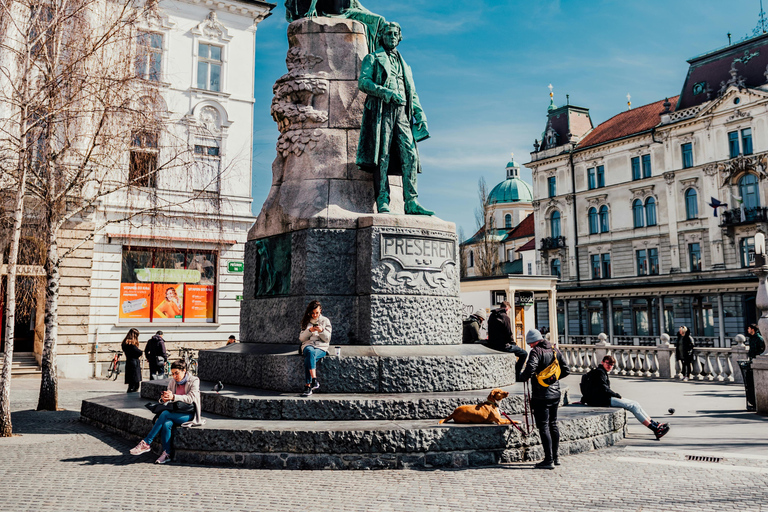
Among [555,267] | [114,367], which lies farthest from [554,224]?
[114,367]

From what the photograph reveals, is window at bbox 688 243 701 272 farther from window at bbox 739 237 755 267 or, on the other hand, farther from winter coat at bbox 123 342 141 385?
winter coat at bbox 123 342 141 385

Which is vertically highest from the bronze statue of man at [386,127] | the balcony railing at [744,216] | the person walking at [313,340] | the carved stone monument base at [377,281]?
the balcony railing at [744,216]

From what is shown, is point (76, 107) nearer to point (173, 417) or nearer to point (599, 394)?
point (173, 417)

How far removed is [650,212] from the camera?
48.6m

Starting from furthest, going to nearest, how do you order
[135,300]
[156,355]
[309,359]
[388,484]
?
[135,300]
[156,355]
[309,359]
[388,484]

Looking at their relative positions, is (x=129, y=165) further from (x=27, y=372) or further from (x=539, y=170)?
(x=539, y=170)

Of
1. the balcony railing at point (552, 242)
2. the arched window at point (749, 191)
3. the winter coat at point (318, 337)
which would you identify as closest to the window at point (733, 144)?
the arched window at point (749, 191)

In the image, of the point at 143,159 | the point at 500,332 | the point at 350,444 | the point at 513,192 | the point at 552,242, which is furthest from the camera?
the point at 513,192

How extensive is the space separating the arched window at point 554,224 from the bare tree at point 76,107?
156 ft

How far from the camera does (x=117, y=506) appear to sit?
4930mm

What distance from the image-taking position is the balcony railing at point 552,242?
54.8 m

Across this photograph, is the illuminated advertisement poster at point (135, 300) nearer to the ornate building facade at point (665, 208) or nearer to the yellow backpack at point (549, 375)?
the yellow backpack at point (549, 375)

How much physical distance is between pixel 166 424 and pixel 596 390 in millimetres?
5969

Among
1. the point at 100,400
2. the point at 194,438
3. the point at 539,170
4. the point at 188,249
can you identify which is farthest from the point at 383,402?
the point at 539,170
